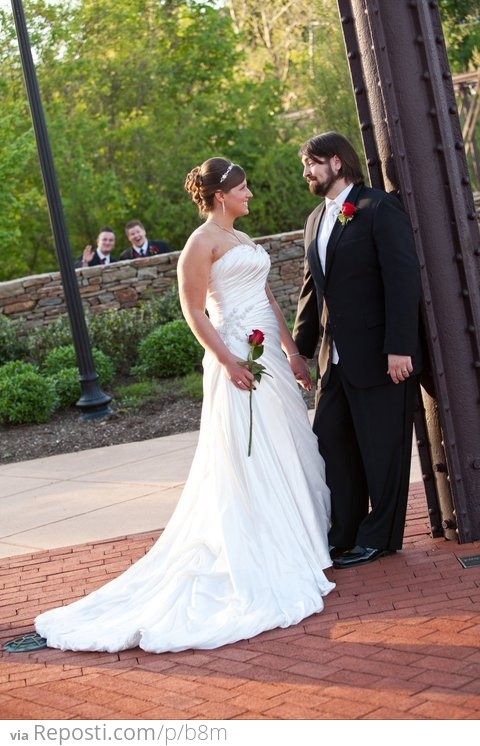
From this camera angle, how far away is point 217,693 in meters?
3.91

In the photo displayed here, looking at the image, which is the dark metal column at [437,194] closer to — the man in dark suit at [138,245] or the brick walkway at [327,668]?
the brick walkway at [327,668]

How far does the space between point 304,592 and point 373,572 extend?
498 mm

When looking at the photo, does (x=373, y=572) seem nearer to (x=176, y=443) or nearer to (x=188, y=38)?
(x=176, y=443)

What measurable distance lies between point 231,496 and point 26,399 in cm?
681

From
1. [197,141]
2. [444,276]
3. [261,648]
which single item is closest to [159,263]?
[197,141]

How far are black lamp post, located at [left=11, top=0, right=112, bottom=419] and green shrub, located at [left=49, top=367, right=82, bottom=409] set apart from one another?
1.65 feet

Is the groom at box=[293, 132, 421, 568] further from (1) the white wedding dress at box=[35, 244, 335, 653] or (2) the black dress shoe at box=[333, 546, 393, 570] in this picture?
(1) the white wedding dress at box=[35, 244, 335, 653]

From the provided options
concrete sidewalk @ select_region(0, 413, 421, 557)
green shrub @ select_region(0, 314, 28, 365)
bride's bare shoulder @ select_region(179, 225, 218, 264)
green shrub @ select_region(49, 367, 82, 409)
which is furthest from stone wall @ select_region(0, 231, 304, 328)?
bride's bare shoulder @ select_region(179, 225, 218, 264)

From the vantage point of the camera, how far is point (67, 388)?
40.1 feet

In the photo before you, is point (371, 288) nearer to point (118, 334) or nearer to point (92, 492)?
point (92, 492)

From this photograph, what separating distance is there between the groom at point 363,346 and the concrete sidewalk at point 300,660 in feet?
0.82

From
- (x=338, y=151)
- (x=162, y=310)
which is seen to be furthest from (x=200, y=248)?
(x=162, y=310)

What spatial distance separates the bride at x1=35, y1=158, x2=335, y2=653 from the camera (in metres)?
4.83
